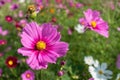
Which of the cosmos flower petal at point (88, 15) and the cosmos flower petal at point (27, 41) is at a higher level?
the cosmos flower petal at point (88, 15)

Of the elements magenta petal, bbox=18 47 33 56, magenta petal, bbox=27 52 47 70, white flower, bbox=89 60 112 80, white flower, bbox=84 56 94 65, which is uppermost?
white flower, bbox=84 56 94 65

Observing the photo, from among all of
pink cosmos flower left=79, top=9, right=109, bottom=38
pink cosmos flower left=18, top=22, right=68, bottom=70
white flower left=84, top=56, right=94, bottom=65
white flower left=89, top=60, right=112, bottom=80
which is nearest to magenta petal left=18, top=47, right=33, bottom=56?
pink cosmos flower left=18, top=22, right=68, bottom=70

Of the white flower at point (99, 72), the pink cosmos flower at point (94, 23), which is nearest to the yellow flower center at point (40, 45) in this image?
the pink cosmos flower at point (94, 23)

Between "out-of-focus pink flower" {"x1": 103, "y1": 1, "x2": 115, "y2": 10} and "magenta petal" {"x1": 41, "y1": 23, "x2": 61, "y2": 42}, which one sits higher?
"out-of-focus pink flower" {"x1": 103, "y1": 1, "x2": 115, "y2": 10}

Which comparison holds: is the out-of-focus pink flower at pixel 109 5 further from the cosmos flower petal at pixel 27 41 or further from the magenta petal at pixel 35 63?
the magenta petal at pixel 35 63

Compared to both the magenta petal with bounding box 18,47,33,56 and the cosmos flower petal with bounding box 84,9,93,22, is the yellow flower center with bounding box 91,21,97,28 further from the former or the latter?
the magenta petal with bounding box 18,47,33,56

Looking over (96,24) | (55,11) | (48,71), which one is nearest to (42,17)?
(55,11)

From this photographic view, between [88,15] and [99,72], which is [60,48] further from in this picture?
[99,72]

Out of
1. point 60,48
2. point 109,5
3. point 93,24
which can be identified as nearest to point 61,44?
point 60,48
